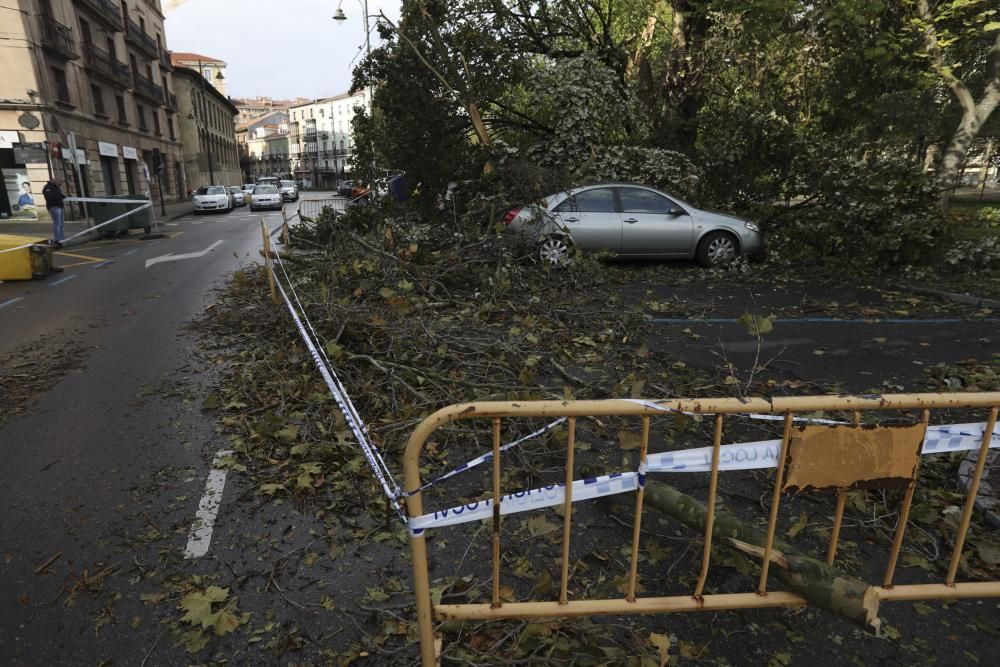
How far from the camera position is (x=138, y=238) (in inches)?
702

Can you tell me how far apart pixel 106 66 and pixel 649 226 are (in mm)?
33460

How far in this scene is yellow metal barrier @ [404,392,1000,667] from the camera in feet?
6.48

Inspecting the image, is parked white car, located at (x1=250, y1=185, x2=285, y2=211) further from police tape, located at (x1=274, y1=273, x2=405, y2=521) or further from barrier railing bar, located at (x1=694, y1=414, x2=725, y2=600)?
barrier railing bar, located at (x1=694, y1=414, x2=725, y2=600)

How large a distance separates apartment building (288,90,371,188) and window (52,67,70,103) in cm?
7816

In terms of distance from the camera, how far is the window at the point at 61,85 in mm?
25391

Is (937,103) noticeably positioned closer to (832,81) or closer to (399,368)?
(832,81)

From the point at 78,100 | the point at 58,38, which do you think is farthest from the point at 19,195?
the point at 58,38

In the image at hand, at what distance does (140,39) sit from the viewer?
123ft

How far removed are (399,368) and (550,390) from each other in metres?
1.26

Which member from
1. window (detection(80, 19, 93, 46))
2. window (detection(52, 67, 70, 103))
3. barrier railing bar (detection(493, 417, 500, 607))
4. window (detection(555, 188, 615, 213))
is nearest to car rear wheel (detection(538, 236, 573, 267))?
window (detection(555, 188, 615, 213))

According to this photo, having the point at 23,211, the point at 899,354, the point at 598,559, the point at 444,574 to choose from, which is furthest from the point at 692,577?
the point at 23,211

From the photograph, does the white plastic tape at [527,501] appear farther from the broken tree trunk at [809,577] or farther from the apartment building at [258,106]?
the apartment building at [258,106]

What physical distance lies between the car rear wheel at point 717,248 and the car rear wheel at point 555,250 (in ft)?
8.40

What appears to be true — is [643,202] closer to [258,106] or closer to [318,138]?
[318,138]
